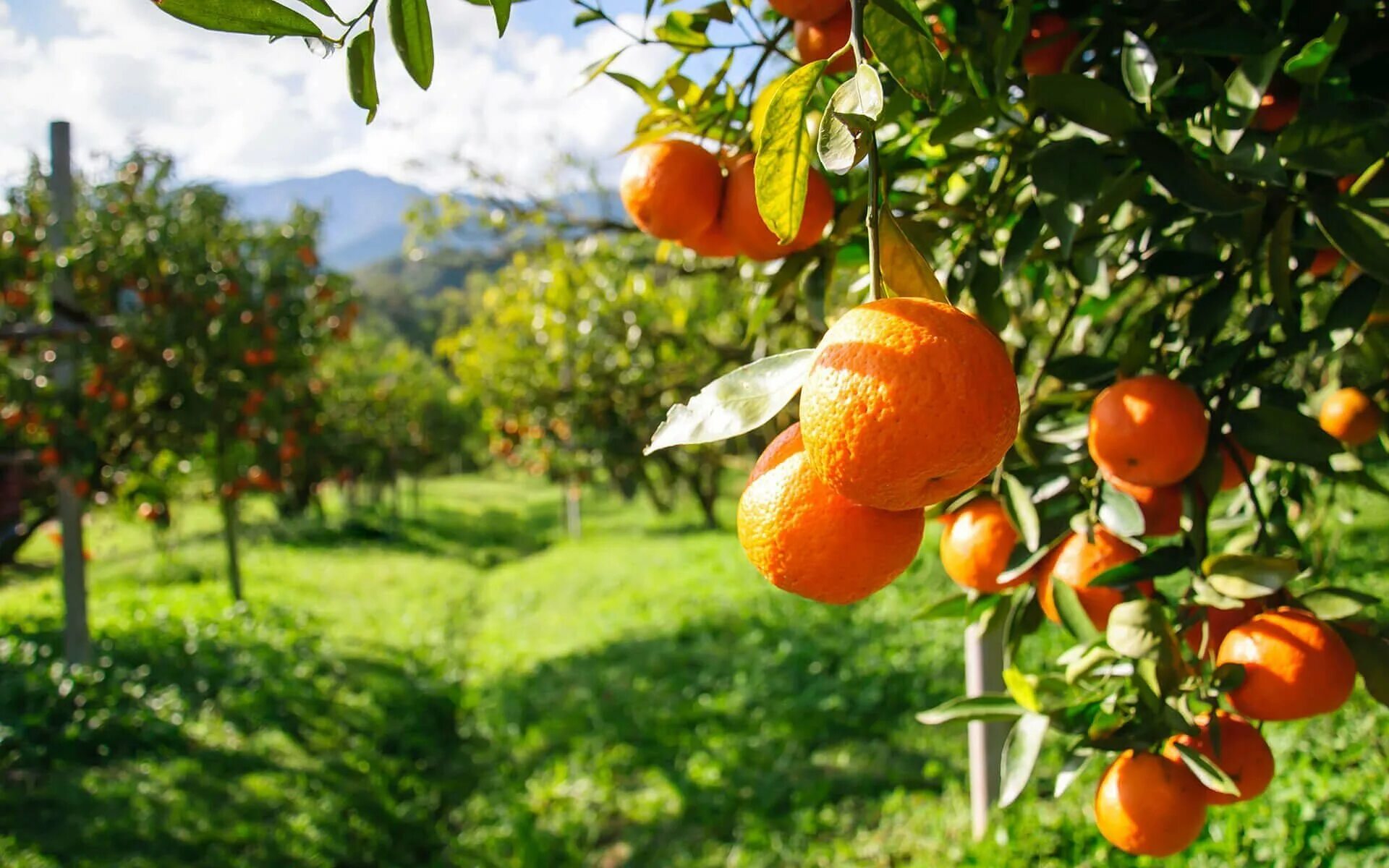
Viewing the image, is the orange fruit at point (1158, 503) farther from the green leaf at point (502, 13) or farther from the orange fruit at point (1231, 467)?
the green leaf at point (502, 13)

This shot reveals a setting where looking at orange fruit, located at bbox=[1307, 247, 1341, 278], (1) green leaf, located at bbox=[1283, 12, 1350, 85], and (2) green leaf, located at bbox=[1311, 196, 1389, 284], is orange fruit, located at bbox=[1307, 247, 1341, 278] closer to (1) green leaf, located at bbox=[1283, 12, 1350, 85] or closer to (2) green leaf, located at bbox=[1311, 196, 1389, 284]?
(2) green leaf, located at bbox=[1311, 196, 1389, 284]

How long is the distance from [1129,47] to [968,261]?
0.79ft

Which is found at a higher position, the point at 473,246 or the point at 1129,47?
the point at 473,246

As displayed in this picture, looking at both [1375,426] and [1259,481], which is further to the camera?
[1259,481]

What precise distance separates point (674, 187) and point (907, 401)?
42 centimetres

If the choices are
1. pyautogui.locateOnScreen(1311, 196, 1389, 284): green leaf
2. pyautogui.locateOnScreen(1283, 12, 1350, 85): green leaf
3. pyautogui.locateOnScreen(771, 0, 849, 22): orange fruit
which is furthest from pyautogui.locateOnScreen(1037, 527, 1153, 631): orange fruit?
pyautogui.locateOnScreen(771, 0, 849, 22): orange fruit

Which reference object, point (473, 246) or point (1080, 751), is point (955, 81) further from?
point (473, 246)

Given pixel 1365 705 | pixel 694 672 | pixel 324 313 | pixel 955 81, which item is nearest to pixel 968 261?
pixel 955 81

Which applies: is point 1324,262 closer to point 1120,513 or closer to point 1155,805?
point 1120,513

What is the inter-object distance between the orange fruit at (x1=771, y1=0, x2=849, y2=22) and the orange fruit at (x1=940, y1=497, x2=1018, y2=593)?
0.50 meters

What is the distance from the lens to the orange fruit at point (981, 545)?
3.10 feet

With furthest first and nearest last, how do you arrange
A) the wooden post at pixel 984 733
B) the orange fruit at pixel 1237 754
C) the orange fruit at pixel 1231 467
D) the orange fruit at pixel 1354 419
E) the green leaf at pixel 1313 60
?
the wooden post at pixel 984 733 < the orange fruit at pixel 1354 419 < the orange fruit at pixel 1231 467 < the orange fruit at pixel 1237 754 < the green leaf at pixel 1313 60

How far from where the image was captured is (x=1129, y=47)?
2.84 feet

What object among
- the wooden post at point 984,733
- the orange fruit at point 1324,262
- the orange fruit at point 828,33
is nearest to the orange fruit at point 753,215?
the orange fruit at point 828,33
